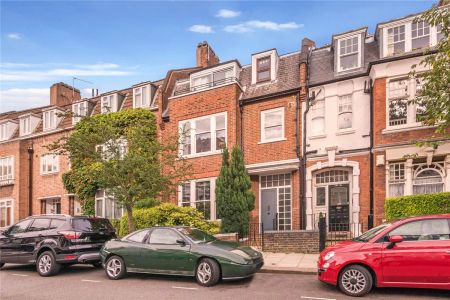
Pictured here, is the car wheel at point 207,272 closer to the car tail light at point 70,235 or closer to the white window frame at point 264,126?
the car tail light at point 70,235

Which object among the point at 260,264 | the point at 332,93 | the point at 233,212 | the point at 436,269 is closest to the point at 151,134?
the point at 233,212

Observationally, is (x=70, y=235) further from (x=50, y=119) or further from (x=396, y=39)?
(x=50, y=119)

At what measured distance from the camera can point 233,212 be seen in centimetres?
1448

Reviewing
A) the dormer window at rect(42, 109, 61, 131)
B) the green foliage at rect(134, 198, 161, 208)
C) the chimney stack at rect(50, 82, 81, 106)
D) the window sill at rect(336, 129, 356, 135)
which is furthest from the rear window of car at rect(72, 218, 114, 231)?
the chimney stack at rect(50, 82, 81, 106)

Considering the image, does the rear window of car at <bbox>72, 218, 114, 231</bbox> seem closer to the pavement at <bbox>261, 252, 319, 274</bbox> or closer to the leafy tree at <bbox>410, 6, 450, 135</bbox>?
the pavement at <bbox>261, 252, 319, 274</bbox>

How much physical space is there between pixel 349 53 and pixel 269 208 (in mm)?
7615

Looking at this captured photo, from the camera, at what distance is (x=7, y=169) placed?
2558 centimetres

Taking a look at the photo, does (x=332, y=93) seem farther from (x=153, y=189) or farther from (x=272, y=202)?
(x=153, y=189)

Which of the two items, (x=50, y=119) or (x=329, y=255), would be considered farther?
(x=50, y=119)

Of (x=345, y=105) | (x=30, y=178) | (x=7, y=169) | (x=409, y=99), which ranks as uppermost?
(x=345, y=105)

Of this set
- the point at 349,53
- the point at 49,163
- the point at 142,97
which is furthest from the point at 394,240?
the point at 49,163

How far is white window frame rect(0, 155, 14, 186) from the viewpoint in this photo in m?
25.2

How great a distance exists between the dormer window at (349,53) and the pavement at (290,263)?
831cm

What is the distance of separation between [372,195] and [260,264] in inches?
274
